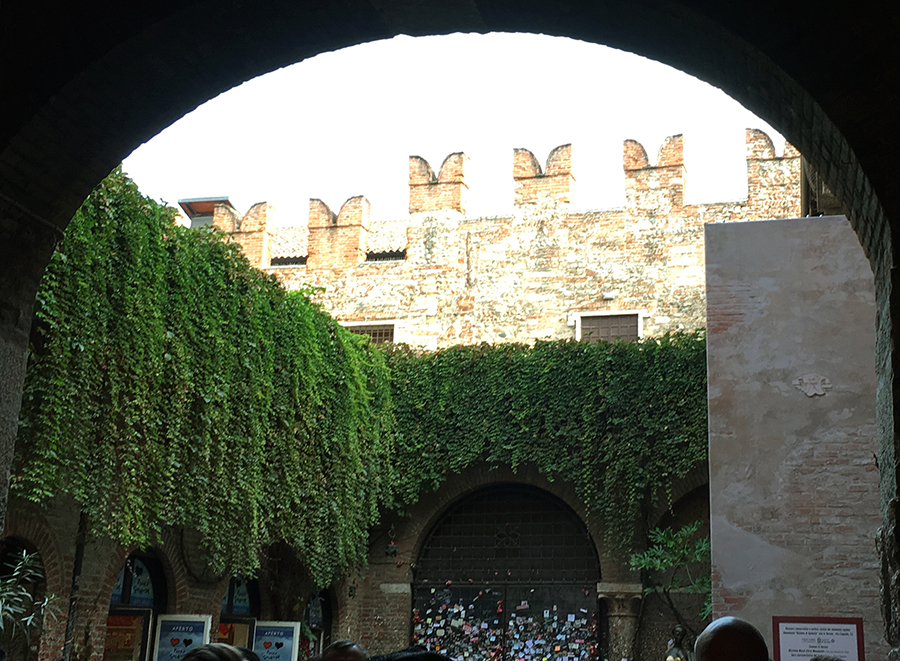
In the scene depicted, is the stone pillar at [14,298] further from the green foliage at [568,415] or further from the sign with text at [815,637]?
the green foliage at [568,415]

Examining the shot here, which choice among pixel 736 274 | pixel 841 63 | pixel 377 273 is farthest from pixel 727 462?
pixel 377 273

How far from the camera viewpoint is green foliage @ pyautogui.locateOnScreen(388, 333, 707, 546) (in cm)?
1268

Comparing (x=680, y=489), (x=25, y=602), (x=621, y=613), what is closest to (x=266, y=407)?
(x=25, y=602)

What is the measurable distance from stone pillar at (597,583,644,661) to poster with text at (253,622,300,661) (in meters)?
3.97

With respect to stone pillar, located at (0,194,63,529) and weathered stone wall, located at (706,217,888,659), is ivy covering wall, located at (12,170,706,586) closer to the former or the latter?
weathered stone wall, located at (706,217,888,659)

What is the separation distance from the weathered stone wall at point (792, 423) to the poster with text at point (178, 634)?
528 cm

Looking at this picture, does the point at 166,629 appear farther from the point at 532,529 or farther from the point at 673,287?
the point at 673,287

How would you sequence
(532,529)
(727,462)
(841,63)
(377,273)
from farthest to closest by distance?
(377,273)
(532,529)
(727,462)
(841,63)

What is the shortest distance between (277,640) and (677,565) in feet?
15.4

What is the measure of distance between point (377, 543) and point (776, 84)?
12057 mm

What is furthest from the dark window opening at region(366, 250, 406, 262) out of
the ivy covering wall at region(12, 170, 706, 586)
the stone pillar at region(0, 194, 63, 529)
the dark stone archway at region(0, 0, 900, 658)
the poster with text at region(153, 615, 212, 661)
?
the stone pillar at region(0, 194, 63, 529)

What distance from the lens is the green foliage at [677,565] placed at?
462 inches

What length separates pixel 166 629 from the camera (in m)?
10.4

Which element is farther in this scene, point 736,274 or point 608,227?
point 608,227
